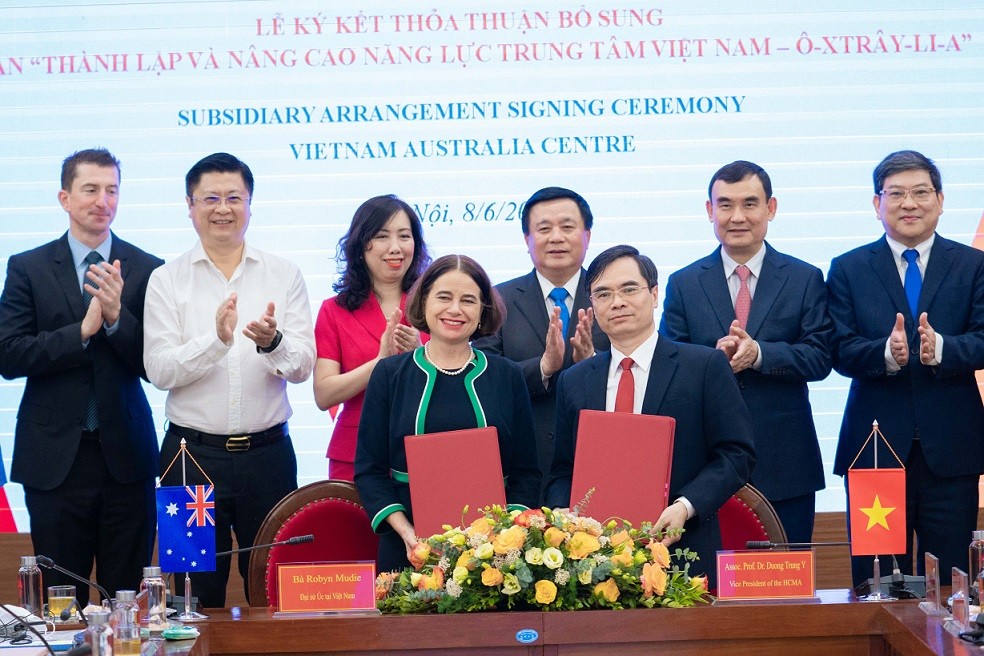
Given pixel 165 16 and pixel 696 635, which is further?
pixel 165 16

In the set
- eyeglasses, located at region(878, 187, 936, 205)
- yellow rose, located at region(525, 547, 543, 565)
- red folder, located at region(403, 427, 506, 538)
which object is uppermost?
eyeglasses, located at region(878, 187, 936, 205)

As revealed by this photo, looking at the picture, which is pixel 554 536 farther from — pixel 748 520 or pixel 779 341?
pixel 779 341

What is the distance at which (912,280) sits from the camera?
3.63 metres

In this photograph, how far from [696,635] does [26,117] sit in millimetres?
3118

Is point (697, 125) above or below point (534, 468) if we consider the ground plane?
above

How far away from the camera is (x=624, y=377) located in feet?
9.39

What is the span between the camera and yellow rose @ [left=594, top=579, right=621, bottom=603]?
7.77 ft

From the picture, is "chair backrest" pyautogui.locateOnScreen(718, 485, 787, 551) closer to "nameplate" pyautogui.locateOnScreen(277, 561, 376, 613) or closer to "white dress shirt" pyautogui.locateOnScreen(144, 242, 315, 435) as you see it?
"nameplate" pyautogui.locateOnScreen(277, 561, 376, 613)

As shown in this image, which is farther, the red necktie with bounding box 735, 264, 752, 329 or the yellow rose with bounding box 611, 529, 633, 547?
the red necktie with bounding box 735, 264, 752, 329

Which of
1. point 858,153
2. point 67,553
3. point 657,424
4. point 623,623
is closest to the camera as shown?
point 623,623

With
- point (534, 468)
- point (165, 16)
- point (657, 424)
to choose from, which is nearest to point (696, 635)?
point (657, 424)

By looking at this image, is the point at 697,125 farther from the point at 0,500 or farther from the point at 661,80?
the point at 0,500

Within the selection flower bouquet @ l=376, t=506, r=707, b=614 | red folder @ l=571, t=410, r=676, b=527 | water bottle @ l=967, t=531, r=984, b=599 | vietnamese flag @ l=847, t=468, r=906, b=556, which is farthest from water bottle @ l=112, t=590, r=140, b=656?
water bottle @ l=967, t=531, r=984, b=599

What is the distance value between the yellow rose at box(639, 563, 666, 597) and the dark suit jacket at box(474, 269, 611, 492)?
112 cm
